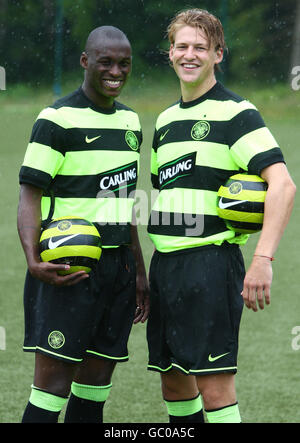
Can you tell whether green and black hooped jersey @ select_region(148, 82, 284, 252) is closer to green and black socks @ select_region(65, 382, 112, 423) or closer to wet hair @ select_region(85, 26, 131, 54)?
wet hair @ select_region(85, 26, 131, 54)

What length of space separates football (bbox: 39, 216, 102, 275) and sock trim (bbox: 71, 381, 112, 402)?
25.8 inches

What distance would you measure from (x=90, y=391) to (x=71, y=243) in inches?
32.3

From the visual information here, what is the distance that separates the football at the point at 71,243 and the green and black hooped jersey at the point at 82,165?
138 millimetres

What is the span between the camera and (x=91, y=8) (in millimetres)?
25094

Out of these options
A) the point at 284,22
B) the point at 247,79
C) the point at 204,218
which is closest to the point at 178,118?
the point at 204,218

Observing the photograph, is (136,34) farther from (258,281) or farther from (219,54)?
(258,281)

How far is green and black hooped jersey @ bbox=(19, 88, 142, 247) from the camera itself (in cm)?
366

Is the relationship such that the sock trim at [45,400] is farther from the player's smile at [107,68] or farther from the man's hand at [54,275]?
the player's smile at [107,68]

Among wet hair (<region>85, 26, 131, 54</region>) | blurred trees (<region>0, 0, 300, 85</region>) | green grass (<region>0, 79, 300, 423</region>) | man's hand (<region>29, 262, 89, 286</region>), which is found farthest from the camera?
blurred trees (<region>0, 0, 300, 85</region>)

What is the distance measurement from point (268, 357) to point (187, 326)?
246 cm

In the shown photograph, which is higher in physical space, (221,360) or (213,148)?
(213,148)

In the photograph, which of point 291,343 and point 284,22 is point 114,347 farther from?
point 284,22

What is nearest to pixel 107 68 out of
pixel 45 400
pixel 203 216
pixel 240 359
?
pixel 203 216

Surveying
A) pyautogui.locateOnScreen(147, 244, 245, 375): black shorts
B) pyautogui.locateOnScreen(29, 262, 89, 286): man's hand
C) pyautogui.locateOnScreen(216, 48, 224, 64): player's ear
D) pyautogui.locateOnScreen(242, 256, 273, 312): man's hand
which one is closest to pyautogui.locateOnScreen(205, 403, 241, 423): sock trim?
pyautogui.locateOnScreen(147, 244, 245, 375): black shorts
